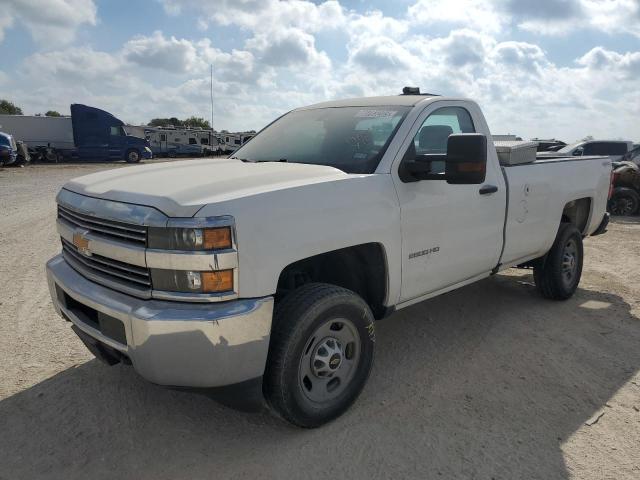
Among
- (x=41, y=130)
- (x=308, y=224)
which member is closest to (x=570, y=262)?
(x=308, y=224)

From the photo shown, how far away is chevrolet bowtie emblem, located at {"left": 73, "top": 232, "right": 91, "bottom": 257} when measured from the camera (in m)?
2.89

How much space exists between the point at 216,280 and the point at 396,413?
1.50 m

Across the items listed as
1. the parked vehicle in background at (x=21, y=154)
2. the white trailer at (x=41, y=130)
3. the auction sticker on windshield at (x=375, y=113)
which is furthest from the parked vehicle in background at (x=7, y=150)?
the auction sticker on windshield at (x=375, y=113)

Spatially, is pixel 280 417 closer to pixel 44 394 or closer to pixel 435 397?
pixel 435 397

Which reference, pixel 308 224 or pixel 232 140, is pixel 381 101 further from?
pixel 232 140

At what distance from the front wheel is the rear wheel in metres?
26.1

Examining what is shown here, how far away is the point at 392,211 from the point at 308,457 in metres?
1.50

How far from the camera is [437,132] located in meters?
3.88

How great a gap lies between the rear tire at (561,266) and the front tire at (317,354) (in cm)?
284

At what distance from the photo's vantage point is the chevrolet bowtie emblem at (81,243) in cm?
289

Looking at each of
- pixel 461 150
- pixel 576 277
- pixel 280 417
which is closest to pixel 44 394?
pixel 280 417

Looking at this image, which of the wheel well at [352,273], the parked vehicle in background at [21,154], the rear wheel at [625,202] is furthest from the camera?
the parked vehicle in background at [21,154]

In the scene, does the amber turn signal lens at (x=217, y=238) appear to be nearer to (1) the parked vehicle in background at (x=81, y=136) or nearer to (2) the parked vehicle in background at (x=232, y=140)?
(1) the parked vehicle in background at (x=81, y=136)

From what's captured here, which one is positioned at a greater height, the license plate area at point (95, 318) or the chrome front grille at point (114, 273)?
the chrome front grille at point (114, 273)
